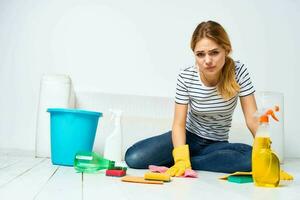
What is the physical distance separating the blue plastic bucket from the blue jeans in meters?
0.26

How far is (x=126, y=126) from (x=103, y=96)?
24 cm

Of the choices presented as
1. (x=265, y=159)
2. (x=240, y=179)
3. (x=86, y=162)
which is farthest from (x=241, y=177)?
(x=86, y=162)

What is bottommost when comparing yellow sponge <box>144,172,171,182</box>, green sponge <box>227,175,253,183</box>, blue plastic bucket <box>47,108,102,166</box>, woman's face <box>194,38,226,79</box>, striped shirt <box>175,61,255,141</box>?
green sponge <box>227,175,253,183</box>

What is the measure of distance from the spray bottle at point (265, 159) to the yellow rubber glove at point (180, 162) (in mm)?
332

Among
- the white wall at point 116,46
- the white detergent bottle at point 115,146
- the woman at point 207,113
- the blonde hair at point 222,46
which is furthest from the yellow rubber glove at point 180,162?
the white wall at point 116,46

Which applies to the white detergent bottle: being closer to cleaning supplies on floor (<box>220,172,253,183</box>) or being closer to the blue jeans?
the blue jeans

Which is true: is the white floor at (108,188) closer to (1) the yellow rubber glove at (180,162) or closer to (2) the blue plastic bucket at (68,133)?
(1) the yellow rubber glove at (180,162)

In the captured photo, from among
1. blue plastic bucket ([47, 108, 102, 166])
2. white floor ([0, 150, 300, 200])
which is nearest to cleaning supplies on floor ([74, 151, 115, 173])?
white floor ([0, 150, 300, 200])

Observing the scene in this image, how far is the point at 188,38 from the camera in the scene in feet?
9.41

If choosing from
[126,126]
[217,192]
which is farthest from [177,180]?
[126,126]

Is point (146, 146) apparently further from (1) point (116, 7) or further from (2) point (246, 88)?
(1) point (116, 7)

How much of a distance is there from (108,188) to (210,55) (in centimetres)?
73

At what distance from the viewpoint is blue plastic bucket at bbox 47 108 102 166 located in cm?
209

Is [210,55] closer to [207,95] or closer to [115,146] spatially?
[207,95]
